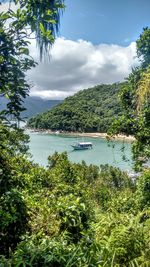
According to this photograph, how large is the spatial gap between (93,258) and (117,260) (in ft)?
0.54

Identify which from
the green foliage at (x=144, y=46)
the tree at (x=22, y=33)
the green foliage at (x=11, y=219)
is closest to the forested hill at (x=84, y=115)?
the green foliage at (x=144, y=46)

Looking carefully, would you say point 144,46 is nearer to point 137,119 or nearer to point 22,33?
point 137,119

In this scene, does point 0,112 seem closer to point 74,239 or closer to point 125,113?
point 74,239

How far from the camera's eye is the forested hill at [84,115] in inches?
3388

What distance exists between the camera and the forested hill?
282ft

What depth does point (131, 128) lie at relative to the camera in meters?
6.34

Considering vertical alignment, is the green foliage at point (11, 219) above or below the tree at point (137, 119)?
below

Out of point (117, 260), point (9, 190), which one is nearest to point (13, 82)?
point (9, 190)

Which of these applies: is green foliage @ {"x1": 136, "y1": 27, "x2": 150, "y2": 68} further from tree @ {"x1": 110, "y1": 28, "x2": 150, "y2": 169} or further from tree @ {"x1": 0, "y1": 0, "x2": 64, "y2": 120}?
tree @ {"x1": 0, "y1": 0, "x2": 64, "y2": 120}

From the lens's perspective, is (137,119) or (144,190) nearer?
(144,190)

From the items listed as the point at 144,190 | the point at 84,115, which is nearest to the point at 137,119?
the point at 144,190

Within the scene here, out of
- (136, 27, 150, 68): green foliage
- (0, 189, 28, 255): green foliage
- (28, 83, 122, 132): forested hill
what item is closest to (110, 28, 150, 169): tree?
(136, 27, 150, 68): green foliage

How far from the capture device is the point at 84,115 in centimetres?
9012

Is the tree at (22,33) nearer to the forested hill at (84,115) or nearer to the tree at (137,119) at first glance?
the tree at (137,119)
